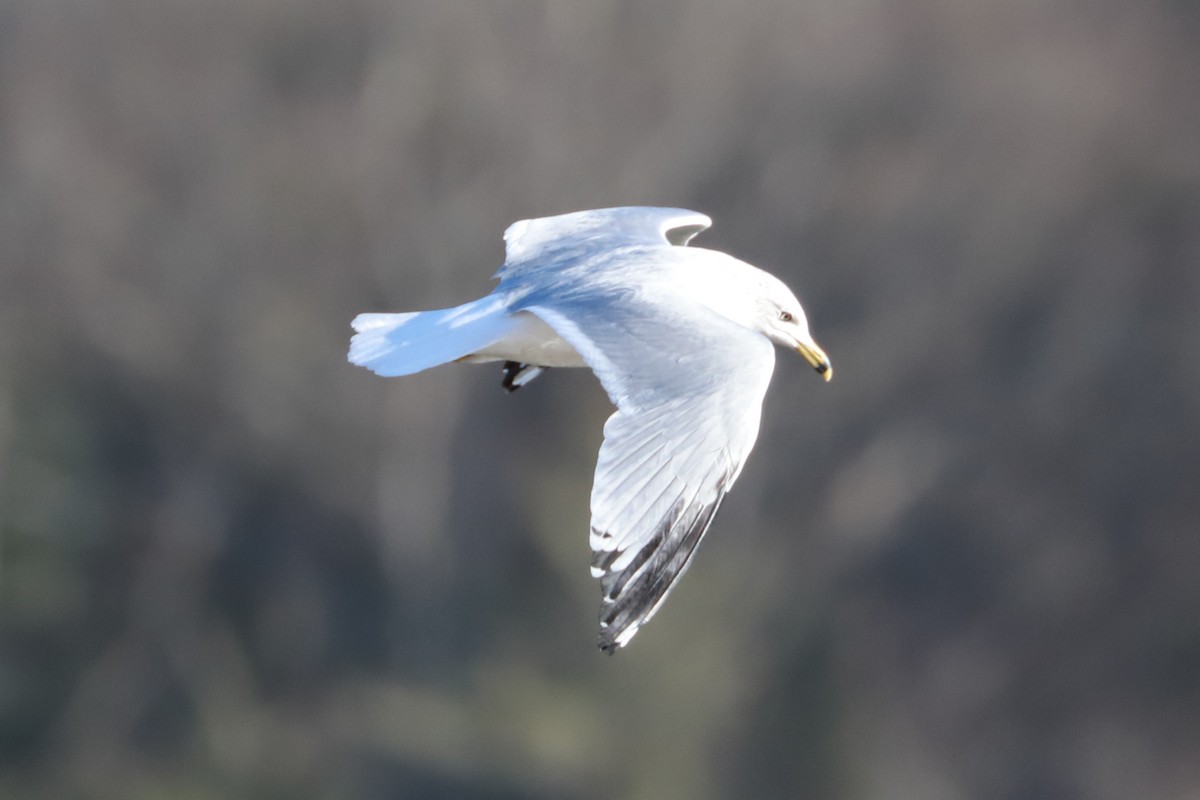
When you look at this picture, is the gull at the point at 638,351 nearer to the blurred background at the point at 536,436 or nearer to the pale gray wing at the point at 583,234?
the pale gray wing at the point at 583,234

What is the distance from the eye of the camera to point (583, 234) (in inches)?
156

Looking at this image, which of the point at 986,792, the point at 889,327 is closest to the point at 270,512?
the point at 889,327

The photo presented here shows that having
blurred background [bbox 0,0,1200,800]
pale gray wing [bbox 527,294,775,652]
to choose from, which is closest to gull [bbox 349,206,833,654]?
pale gray wing [bbox 527,294,775,652]

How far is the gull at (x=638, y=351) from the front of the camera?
2.82 meters

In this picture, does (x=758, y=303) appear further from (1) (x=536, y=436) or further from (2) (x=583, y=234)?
(1) (x=536, y=436)

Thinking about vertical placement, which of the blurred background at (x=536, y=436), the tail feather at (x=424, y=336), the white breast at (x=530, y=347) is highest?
the tail feather at (x=424, y=336)

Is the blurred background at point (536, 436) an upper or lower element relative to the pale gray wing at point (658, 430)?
lower

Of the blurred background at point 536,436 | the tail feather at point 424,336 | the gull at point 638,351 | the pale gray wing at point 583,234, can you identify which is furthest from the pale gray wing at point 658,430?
the blurred background at point 536,436

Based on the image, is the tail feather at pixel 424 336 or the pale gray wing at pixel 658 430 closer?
the pale gray wing at pixel 658 430

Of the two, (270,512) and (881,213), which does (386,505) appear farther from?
(881,213)

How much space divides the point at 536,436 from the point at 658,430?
21.8ft

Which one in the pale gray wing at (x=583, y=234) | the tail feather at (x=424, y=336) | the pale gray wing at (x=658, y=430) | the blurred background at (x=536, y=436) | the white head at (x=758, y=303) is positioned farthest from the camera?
the blurred background at (x=536, y=436)

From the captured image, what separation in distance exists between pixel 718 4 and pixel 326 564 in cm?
323

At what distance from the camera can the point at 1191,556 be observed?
10.1m
